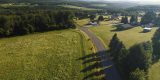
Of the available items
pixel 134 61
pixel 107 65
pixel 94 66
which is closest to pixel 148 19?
pixel 107 65

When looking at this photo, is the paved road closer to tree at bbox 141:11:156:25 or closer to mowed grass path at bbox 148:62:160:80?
mowed grass path at bbox 148:62:160:80

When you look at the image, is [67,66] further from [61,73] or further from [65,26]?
[65,26]

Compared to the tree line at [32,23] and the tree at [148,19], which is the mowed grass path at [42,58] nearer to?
the tree line at [32,23]

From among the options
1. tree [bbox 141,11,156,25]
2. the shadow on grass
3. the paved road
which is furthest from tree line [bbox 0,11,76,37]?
the shadow on grass

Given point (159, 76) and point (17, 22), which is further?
point (17, 22)

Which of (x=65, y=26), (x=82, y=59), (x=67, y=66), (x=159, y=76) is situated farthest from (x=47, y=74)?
(x=65, y=26)

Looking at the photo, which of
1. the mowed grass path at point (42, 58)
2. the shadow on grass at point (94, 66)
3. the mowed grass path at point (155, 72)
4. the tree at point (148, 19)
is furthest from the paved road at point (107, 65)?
the tree at point (148, 19)
